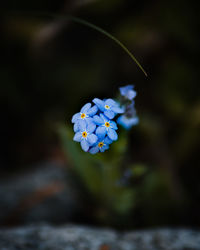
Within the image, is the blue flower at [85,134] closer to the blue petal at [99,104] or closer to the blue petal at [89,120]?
the blue petal at [89,120]

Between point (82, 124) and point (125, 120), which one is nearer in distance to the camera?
point (82, 124)

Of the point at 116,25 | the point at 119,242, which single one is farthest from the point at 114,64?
the point at 119,242

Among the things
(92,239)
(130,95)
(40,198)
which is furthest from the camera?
(40,198)

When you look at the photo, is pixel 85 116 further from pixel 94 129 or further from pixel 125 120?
pixel 125 120

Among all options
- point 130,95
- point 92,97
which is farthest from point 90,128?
point 92,97

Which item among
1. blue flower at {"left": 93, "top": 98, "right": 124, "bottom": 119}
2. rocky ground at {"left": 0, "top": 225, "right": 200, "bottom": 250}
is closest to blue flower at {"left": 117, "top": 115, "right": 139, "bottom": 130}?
blue flower at {"left": 93, "top": 98, "right": 124, "bottom": 119}

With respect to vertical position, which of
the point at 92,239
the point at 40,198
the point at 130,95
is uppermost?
the point at 40,198

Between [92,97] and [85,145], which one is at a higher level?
[92,97]
